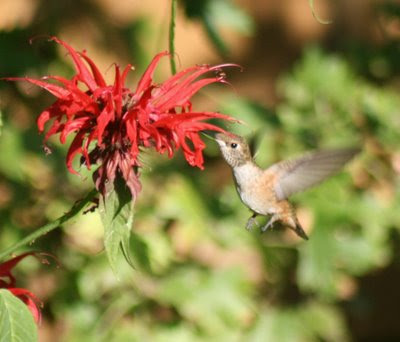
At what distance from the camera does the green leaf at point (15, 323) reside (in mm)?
1283

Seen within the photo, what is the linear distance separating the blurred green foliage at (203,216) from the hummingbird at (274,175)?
42 centimetres

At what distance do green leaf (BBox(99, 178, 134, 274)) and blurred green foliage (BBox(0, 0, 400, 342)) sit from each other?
3.41 ft

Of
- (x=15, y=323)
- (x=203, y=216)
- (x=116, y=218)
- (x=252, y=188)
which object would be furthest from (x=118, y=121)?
(x=203, y=216)

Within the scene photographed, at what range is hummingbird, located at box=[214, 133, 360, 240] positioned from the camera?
5.79ft

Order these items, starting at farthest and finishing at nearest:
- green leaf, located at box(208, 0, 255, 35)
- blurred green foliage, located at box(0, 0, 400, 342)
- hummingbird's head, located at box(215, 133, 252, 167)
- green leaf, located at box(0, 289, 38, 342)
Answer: blurred green foliage, located at box(0, 0, 400, 342), green leaf, located at box(208, 0, 255, 35), hummingbird's head, located at box(215, 133, 252, 167), green leaf, located at box(0, 289, 38, 342)

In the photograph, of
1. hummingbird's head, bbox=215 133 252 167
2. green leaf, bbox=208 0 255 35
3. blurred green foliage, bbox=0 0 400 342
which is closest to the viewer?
hummingbird's head, bbox=215 133 252 167

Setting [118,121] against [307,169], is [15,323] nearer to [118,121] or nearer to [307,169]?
[118,121]

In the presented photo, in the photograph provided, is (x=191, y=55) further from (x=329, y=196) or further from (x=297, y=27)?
(x=329, y=196)

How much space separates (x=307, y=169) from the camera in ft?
6.17

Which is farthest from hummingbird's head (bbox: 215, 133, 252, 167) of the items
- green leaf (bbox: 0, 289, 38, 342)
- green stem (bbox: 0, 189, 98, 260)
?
green leaf (bbox: 0, 289, 38, 342)

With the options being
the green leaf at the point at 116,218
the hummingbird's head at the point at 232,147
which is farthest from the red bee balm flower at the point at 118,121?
the hummingbird's head at the point at 232,147

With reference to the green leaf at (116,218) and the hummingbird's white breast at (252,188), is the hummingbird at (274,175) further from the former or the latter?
the green leaf at (116,218)

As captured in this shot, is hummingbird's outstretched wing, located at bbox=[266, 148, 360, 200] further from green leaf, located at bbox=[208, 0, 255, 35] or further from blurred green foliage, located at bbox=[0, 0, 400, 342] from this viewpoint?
green leaf, located at bbox=[208, 0, 255, 35]

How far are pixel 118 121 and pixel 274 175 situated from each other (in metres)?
0.66
